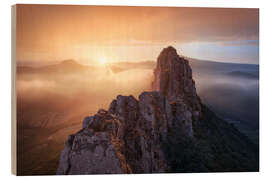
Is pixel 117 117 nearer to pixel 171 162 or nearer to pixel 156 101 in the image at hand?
pixel 156 101

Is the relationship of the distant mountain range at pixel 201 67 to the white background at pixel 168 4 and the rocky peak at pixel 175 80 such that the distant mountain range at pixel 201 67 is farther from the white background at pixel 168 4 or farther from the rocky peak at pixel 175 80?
the white background at pixel 168 4

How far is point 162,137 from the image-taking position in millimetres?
7672

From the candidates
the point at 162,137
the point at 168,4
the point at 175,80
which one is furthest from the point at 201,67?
the point at 162,137

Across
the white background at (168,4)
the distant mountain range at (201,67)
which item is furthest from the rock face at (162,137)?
the distant mountain range at (201,67)

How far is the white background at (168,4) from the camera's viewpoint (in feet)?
22.8

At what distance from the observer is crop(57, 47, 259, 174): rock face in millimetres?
6532

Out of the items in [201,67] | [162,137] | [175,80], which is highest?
[201,67]

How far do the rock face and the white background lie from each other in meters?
0.22

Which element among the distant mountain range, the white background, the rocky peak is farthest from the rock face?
the distant mountain range

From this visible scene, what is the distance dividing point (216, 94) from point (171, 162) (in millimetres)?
2597

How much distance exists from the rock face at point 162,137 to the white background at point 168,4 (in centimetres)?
22

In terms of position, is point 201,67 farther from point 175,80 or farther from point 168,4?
point 168,4

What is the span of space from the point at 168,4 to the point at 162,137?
4018 millimetres
